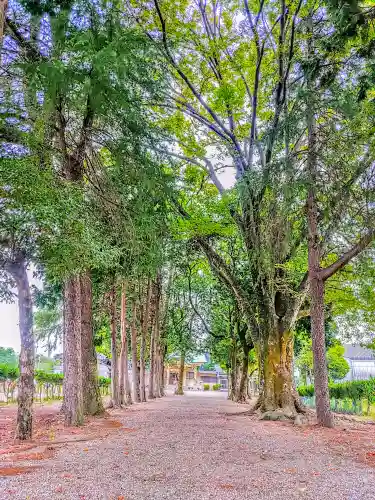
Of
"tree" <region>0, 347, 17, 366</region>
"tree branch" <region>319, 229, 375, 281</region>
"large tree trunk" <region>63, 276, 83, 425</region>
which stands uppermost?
"tree branch" <region>319, 229, 375, 281</region>

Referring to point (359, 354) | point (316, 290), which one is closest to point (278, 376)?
point (316, 290)

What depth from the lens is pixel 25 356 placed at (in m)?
7.41

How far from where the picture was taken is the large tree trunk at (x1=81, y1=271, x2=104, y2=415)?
11492 millimetres

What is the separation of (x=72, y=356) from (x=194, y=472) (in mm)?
5192

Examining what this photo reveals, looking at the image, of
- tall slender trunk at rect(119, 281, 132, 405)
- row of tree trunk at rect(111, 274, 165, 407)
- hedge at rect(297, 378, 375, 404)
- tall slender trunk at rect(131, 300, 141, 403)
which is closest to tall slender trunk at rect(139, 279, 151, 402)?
row of tree trunk at rect(111, 274, 165, 407)

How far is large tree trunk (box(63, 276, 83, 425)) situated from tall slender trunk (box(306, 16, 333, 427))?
5816 millimetres

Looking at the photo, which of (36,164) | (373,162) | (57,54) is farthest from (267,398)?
(57,54)

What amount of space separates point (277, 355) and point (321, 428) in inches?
119

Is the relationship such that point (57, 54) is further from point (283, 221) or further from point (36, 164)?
point (283, 221)

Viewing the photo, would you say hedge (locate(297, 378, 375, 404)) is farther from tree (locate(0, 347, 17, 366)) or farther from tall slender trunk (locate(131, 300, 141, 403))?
tree (locate(0, 347, 17, 366))

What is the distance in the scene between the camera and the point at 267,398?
12.8 m

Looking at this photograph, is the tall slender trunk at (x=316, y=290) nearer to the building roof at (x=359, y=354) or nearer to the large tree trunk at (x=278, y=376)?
the large tree trunk at (x=278, y=376)

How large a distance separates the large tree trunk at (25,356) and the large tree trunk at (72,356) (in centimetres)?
184

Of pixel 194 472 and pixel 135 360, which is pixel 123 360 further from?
pixel 194 472
